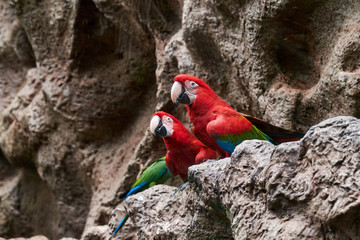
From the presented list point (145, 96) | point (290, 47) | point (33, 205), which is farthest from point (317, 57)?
point (33, 205)

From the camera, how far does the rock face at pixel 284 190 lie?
55.6 inches

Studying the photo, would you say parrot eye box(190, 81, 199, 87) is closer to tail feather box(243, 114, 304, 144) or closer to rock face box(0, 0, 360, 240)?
tail feather box(243, 114, 304, 144)

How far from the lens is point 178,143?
280 centimetres

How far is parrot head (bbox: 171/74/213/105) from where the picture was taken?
266cm

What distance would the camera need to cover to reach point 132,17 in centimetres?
395

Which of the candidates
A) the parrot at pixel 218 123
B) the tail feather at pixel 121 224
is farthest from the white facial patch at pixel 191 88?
the tail feather at pixel 121 224

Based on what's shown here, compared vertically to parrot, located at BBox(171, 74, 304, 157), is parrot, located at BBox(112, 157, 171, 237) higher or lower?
lower

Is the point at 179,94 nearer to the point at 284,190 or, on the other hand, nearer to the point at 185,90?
the point at 185,90

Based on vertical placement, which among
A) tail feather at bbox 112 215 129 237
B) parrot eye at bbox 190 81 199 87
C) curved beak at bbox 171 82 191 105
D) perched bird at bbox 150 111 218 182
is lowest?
tail feather at bbox 112 215 129 237

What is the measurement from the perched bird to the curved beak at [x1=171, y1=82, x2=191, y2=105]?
0.65ft

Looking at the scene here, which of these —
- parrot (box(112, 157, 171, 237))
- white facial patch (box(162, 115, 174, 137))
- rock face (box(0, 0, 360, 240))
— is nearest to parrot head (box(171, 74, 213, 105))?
white facial patch (box(162, 115, 174, 137))

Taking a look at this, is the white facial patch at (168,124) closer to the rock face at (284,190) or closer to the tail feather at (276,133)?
the tail feather at (276,133)

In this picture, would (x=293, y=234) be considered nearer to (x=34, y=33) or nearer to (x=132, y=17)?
(x=132, y=17)

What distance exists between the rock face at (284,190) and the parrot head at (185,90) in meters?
0.68
